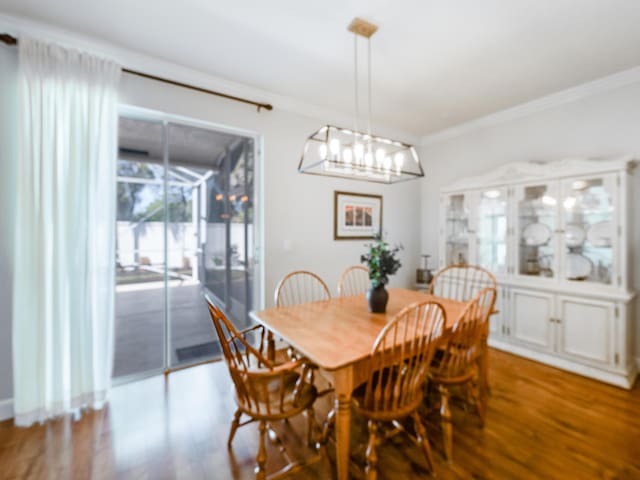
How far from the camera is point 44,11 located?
1919 millimetres

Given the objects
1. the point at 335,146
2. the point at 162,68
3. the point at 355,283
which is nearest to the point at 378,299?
the point at 335,146

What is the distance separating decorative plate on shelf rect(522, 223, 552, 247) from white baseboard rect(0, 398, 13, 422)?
15.3ft

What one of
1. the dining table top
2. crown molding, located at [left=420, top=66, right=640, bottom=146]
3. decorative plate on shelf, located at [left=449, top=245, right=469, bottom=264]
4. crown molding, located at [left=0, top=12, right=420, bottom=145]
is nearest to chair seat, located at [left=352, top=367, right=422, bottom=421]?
the dining table top

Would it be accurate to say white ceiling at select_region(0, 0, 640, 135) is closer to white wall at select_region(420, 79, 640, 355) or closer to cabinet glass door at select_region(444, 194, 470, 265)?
white wall at select_region(420, 79, 640, 355)

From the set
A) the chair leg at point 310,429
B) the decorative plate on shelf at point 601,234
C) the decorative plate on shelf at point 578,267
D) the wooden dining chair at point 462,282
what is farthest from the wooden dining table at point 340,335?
the decorative plate on shelf at point 601,234

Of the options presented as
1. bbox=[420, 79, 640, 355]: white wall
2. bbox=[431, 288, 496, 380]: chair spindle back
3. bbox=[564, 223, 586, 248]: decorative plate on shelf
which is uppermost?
bbox=[420, 79, 640, 355]: white wall

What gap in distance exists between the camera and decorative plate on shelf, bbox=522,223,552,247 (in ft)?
9.68

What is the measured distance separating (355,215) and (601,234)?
240 cm

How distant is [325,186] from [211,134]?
1366 millimetres

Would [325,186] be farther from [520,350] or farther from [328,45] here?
[520,350]

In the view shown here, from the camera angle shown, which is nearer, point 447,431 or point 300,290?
point 447,431

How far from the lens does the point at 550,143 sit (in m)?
3.10

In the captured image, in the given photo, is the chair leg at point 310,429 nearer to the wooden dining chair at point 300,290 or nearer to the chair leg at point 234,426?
the chair leg at point 234,426

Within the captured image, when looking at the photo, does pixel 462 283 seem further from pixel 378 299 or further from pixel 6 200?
pixel 6 200
